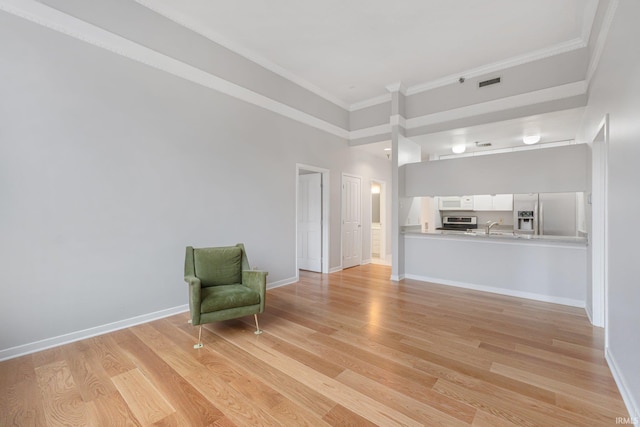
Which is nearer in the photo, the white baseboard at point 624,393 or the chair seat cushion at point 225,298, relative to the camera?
the white baseboard at point 624,393

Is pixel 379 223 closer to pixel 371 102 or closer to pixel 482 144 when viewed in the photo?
pixel 482 144

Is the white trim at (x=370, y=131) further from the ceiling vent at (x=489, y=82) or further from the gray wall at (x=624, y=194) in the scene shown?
the gray wall at (x=624, y=194)

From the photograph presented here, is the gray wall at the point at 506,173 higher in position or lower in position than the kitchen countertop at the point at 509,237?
higher

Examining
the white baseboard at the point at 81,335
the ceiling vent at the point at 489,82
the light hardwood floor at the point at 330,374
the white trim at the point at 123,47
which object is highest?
the ceiling vent at the point at 489,82

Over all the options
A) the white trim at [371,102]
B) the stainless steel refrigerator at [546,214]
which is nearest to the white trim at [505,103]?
the white trim at [371,102]

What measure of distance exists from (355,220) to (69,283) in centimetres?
512

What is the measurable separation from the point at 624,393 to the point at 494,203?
203 inches

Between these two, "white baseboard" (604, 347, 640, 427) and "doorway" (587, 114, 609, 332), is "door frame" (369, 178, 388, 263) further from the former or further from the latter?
"white baseboard" (604, 347, 640, 427)

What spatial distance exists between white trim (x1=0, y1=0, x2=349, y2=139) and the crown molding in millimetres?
492

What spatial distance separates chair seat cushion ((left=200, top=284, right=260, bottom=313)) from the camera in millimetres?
2851

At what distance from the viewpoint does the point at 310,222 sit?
20.0 ft

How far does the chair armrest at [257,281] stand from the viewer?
3117 millimetres

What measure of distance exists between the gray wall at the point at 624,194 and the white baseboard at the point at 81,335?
420 centimetres

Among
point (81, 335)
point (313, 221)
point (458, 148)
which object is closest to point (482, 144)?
point (458, 148)
